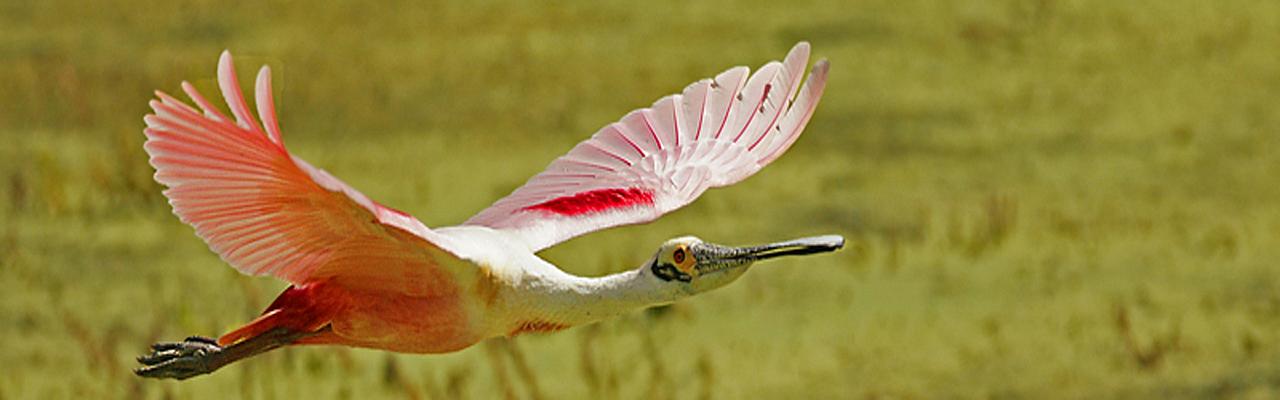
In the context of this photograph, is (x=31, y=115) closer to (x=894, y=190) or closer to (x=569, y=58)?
(x=569, y=58)

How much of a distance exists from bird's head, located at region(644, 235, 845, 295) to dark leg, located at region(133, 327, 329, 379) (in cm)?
38

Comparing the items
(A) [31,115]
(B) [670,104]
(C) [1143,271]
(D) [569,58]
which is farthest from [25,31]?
(B) [670,104]

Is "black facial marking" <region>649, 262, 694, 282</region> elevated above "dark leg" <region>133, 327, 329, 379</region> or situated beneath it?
situated beneath

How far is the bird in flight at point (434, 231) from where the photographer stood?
2.88 meters

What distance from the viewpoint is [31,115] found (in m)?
7.43

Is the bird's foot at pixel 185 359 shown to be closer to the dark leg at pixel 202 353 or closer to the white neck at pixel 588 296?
the dark leg at pixel 202 353

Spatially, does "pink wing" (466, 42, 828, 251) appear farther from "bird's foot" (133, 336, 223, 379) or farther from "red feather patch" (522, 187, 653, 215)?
"bird's foot" (133, 336, 223, 379)

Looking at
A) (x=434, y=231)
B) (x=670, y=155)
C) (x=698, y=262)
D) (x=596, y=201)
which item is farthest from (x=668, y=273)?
(x=670, y=155)

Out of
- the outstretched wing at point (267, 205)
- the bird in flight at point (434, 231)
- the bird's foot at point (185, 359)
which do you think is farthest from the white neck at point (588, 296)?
the bird's foot at point (185, 359)

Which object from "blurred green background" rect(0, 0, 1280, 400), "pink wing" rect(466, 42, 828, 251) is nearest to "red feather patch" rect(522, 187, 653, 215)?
"pink wing" rect(466, 42, 828, 251)

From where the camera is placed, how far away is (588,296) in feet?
10.2

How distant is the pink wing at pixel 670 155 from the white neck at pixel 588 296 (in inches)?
10.5

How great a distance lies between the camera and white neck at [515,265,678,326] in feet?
10.2

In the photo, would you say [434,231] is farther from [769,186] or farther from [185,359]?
[769,186]
